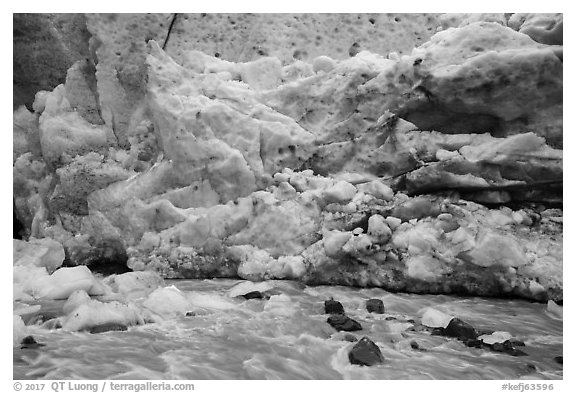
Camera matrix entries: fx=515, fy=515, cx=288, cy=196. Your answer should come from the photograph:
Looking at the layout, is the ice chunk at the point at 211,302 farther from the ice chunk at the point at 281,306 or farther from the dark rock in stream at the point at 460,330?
the dark rock in stream at the point at 460,330

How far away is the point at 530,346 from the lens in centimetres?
385

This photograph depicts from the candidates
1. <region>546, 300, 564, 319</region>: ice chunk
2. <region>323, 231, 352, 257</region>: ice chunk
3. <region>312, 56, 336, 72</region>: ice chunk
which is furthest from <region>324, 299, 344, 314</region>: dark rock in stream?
<region>312, 56, 336, 72</region>: ice chunk

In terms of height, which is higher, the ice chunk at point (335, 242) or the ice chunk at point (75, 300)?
the ice chunk at point (335, 242)

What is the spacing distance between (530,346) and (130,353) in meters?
2.90

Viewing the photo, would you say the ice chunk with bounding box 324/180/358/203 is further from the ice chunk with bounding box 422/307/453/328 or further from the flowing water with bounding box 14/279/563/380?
the ice chunk with bounding box 422/307/453/328

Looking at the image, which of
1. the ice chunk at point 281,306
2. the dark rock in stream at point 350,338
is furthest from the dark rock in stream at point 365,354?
the ice chunk at point 281,306

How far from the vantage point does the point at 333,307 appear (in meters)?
4.39

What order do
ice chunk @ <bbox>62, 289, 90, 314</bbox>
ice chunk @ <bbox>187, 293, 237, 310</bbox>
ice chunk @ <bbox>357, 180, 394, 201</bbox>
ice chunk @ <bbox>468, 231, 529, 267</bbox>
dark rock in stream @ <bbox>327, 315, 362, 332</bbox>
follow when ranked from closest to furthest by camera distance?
1. dark rock in stream @ <bbox>327, 315, 362, 332</bbox>
2. ice chunk @ <bbox>62, 289, 90, 314</bbox>
3. ice chunk @ <bbox>187, 293, 237, 310</bbox>
4. ice chunk @ <bbox>468, 231, 529, 267</bbox>
5. ice chunk @ <bbox>357, 180, 394, 201</bbox>

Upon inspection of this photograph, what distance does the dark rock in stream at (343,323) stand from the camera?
399cm

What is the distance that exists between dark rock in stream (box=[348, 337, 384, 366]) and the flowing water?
0.18 ft

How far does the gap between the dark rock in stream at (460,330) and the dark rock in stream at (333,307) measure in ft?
2.86

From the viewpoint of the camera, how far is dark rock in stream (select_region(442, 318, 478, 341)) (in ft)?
12.8

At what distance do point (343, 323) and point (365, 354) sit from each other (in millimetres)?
630

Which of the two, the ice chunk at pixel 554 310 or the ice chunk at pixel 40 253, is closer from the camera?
the ice chunk at pixel 554 310
